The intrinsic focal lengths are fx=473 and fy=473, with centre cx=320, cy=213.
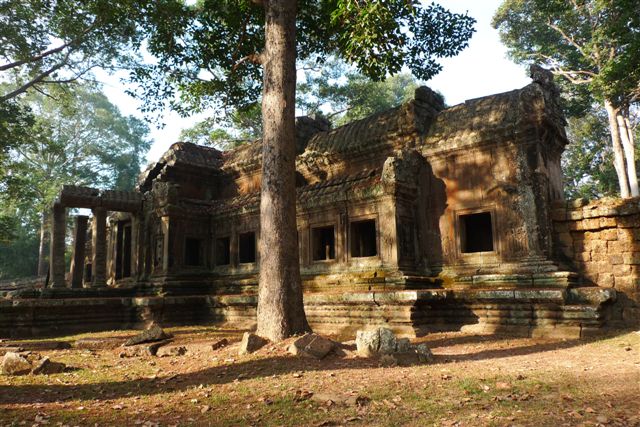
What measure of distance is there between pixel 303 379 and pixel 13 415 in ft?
9.53

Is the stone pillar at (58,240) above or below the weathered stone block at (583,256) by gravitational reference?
above

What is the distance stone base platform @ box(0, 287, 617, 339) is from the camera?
8492 mm

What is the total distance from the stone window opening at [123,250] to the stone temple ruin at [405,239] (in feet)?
4.44

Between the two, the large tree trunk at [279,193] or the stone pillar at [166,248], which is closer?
the large tree trunk at [279,193]

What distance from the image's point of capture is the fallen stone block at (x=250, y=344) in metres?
6.84

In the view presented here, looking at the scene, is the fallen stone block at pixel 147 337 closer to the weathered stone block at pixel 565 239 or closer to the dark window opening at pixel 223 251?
the dark window opening at pixel 223 251

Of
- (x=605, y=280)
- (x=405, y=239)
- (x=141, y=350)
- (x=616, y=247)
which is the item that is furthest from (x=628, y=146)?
(x=141, y=350)

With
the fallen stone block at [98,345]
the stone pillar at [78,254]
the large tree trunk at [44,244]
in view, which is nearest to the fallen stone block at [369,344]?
the fallen stone block at [98,345]

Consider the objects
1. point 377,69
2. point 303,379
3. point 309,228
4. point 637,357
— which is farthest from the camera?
point 309,228

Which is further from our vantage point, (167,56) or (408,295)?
(167,56)

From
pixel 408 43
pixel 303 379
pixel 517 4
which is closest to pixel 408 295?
pixel 303 379

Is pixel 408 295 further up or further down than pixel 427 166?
further down

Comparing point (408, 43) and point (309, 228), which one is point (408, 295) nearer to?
point (309, 228)

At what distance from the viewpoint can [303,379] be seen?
5562 mm
